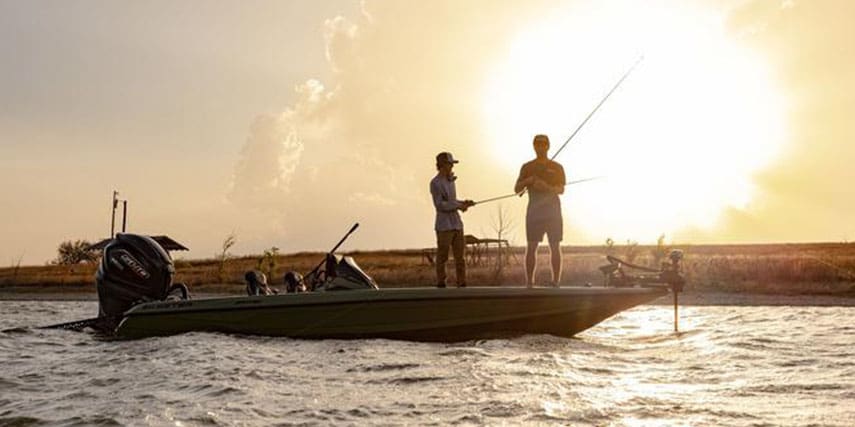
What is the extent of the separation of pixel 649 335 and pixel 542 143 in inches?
189

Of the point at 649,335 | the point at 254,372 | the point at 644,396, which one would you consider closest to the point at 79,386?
the point at 254,372

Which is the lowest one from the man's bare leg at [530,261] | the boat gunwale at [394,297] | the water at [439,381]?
the water at [439,381]

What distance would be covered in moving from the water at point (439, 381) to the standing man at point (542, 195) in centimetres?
155

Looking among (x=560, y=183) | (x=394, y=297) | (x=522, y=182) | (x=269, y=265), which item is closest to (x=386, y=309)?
(x=394, y=297)

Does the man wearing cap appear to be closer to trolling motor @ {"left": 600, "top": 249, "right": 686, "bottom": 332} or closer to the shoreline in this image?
trolling motor @ {"left": 600, "top": 249, "right": 686, "bottom": 332}

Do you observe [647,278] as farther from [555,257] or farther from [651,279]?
[555,257]

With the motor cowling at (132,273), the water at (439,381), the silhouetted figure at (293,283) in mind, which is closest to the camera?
the water at (439,381)

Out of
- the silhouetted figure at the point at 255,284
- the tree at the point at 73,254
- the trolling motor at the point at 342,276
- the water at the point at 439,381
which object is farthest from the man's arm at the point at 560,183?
the tree at the point at 73,254

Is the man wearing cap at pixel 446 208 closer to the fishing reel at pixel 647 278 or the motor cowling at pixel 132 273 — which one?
the fishing reel at pixel 647 278

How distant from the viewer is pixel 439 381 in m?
8.43

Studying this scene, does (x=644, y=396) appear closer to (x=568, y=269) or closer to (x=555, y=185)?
(x=555, y=185)

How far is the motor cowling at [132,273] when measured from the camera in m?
13.2

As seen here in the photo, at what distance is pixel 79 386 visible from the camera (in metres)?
8.86

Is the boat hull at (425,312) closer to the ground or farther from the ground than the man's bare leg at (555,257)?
closer to the ground
